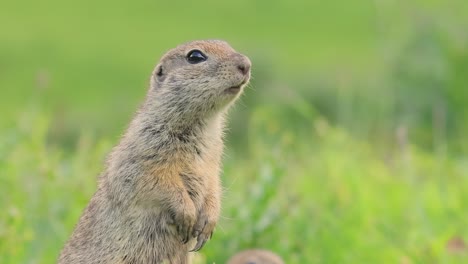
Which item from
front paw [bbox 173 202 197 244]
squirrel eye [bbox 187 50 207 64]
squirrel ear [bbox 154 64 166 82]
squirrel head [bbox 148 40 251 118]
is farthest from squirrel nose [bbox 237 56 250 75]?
front paw [bbox 173 202 197 244]

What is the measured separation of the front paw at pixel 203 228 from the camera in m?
5.79

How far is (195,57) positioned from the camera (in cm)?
611

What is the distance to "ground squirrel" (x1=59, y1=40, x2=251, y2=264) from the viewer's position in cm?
583

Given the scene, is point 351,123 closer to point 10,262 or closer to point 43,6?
point 10,262

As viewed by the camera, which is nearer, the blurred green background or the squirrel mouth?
the squirrel mouth

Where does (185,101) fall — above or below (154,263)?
above

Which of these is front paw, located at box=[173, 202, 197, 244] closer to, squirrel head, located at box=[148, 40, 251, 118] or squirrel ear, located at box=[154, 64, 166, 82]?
squirrel head, located at box=[148, 40, 251, 118]

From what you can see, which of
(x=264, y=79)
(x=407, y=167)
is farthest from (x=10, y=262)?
(x=264, y=79)

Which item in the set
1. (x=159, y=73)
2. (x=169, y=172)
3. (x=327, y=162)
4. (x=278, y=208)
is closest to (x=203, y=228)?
(x=169, y=172)

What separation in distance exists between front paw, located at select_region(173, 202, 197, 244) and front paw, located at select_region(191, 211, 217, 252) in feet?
0.13

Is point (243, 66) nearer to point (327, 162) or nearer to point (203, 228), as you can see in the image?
point (203, 228)

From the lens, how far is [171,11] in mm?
33469

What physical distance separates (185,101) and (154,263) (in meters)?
0.80

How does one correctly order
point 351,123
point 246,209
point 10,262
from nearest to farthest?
point 10,262, point 246,209, point 351,123
